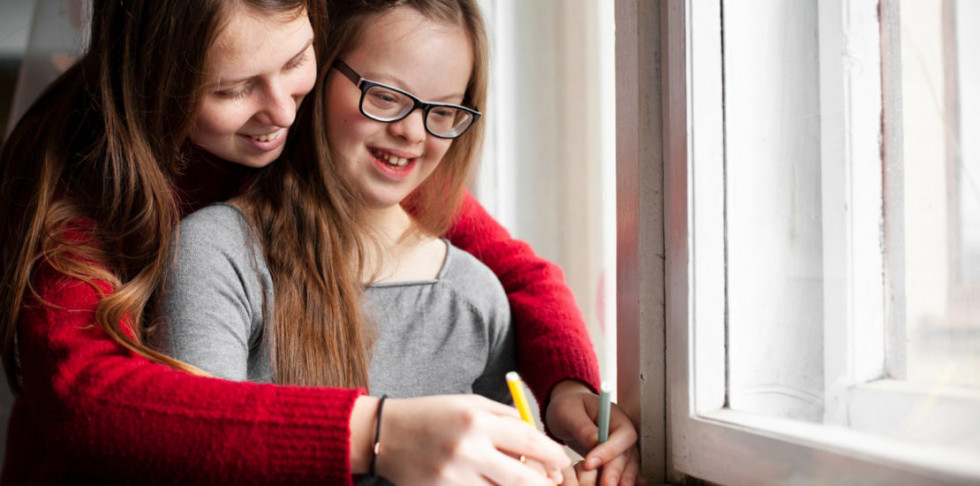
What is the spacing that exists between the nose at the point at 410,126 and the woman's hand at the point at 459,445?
Answer: 0.32 metres

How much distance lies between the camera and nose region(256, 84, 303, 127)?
71 centimetres

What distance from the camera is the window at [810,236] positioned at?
45 cm

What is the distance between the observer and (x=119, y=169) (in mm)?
689

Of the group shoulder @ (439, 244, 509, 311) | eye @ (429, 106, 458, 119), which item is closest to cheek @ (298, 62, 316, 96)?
eye @ (429, 106, 458, 119)

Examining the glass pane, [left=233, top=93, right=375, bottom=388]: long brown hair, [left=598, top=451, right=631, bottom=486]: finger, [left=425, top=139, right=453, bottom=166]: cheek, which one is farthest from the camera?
[left=425, top=139, right=453, bottom=166]: cheek

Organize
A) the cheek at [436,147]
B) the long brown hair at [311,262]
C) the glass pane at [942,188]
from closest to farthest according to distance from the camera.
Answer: the glass pane at [942,188] < the long brown hair at [311,262] < the cheek at [436,147]

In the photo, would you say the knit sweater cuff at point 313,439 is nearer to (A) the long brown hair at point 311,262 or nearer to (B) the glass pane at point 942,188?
(A) the long brown hair at point 311,262

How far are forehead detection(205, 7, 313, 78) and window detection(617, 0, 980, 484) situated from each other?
11.9 inches

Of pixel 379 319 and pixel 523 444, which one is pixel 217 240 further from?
pixel 523 444

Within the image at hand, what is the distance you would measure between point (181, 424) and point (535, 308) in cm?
41

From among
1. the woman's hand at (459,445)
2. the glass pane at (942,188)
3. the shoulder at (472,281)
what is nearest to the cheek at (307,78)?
the shoulder at (472,281)

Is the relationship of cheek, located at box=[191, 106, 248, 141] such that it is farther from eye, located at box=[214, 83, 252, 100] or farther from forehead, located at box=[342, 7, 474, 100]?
forehead, located at box=[342, 7, 474, 100]

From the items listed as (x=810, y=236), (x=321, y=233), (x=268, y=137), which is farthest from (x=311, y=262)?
(x=810, y=236)

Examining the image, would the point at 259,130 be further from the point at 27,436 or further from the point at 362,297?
the point at 27,436
